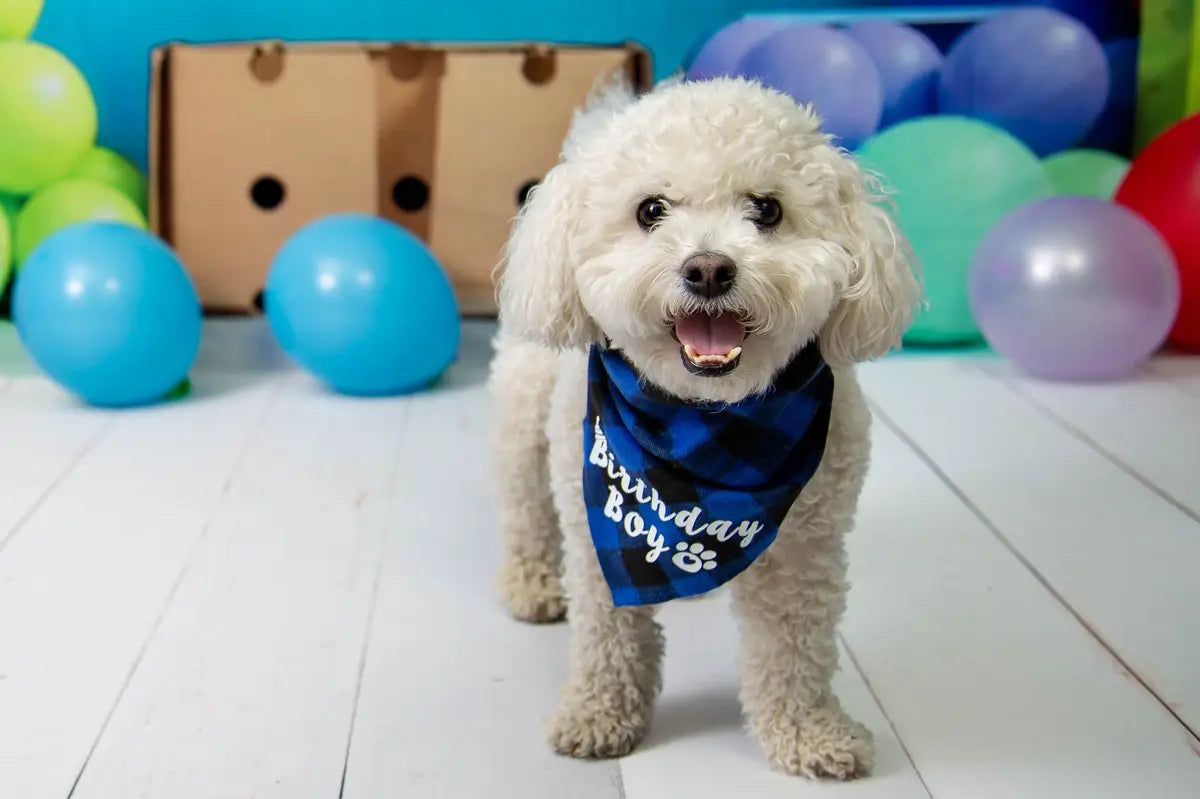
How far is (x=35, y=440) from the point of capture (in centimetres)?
276

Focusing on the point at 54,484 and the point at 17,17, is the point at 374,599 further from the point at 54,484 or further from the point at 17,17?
the point at 17,17

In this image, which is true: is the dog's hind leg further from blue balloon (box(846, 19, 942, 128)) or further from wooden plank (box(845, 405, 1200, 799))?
blue balloon (box(846, 19, 942, 128))

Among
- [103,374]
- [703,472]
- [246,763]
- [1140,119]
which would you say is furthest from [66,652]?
[1140,119]

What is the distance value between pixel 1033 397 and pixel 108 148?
8.90 ft

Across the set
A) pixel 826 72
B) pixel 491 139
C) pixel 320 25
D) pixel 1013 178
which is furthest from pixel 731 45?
pixel 320 25

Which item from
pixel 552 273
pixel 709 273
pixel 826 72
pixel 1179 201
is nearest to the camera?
pixel 709 273

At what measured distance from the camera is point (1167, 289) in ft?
10.0

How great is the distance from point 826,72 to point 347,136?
126cm

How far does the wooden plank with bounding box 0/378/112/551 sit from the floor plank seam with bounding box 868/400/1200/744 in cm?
160

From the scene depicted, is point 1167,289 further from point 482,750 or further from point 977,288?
point 482,750

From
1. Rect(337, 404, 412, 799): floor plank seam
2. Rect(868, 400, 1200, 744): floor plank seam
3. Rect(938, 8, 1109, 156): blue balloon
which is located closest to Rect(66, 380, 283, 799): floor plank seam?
Rect(337, 404, 412, 799): floor plank seam

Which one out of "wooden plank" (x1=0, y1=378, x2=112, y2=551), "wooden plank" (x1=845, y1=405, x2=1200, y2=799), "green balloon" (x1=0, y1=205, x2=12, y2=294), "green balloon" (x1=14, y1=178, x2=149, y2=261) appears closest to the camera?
"wooden plank" (x1=845, y1=405, x2=1200, y2=799)

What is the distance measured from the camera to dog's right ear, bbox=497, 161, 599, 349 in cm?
146

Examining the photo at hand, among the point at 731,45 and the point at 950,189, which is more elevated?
the point at 731,45
